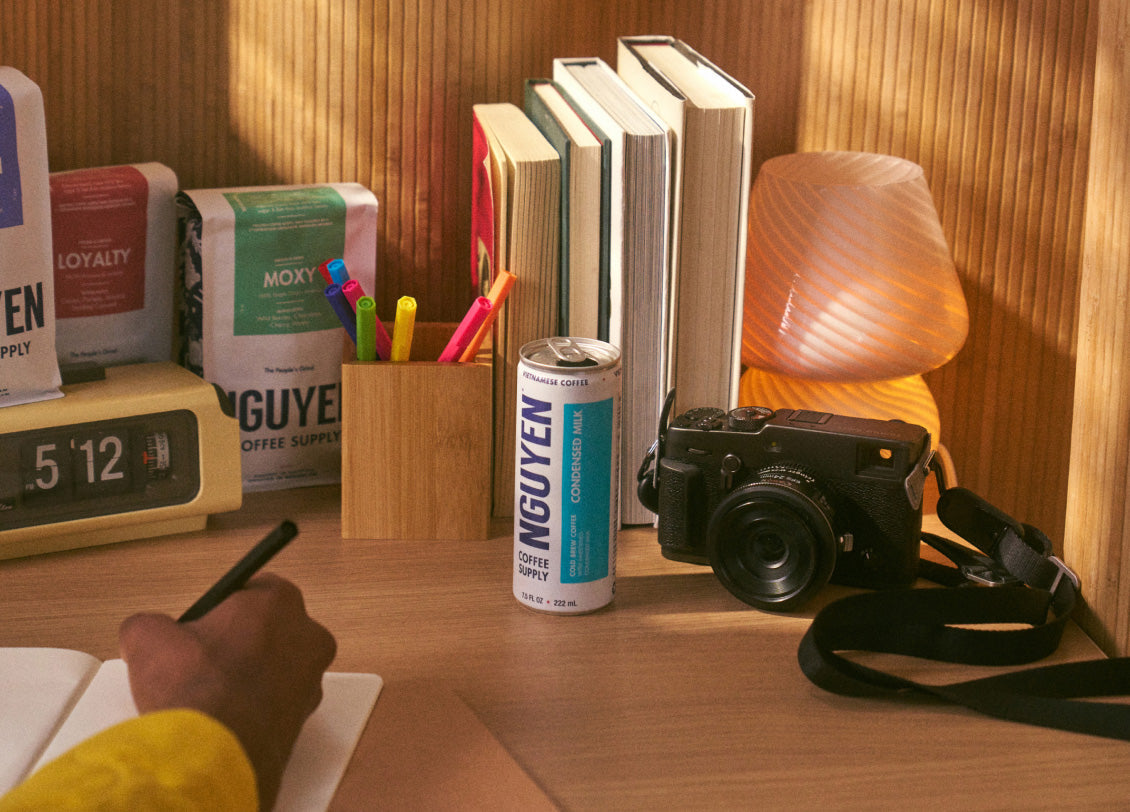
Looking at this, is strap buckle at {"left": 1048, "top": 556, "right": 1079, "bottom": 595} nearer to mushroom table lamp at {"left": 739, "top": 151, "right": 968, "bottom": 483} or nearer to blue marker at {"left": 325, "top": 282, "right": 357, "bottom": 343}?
mushroom table lamp at {"left": 739, "top": 151, "right": 968, "bottom": 483}

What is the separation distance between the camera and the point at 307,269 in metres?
0.95

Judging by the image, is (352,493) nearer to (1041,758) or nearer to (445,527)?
(445,527)

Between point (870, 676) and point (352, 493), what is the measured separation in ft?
1.32

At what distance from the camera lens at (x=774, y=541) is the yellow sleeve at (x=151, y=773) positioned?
378 mm

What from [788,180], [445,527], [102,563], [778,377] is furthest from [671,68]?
[102,563]

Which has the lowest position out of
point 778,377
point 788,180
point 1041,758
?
point 1041,758

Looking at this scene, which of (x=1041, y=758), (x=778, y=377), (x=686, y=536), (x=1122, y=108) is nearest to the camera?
(x=1041, y=758)

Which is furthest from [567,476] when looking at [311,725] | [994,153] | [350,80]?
[994,153]

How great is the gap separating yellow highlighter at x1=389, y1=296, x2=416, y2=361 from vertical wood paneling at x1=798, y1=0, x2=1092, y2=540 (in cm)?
43

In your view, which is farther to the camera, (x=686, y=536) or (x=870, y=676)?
(x=686, y=536)

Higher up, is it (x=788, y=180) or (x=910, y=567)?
(x=788, y=180)

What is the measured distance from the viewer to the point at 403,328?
881 mm

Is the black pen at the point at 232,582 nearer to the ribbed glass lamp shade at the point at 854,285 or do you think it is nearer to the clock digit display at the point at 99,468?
the clock digit display at the point at 99,468

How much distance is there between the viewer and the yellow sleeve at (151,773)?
491 millimetres
